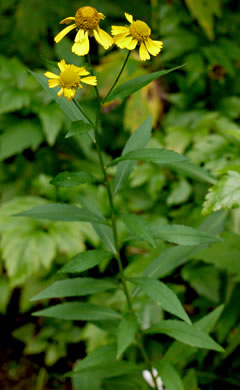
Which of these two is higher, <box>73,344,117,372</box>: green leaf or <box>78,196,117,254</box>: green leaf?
<box>78,196,117,254</box>: green leaf

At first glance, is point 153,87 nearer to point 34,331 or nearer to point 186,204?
point 186,204

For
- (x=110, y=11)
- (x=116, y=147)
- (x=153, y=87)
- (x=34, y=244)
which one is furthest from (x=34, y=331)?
(x=110, y=11)

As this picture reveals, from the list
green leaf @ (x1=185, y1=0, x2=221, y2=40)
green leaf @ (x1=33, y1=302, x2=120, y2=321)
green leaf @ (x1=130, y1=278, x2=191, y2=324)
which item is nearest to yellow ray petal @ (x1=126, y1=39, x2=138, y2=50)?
green leaf @ (x1=130, y1=278, x2=191, y2=324)

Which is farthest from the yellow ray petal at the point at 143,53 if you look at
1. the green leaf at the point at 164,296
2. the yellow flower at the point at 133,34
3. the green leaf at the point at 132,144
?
the green leaf at the point at 164,296

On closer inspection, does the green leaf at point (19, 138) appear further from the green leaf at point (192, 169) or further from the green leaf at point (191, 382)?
the green leaf at point (191, 382)

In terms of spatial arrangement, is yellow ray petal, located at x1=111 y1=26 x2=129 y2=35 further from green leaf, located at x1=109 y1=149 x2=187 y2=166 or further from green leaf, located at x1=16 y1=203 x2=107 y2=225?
green leaf, located at x1=16 y1=203 x2=107 y2=225
